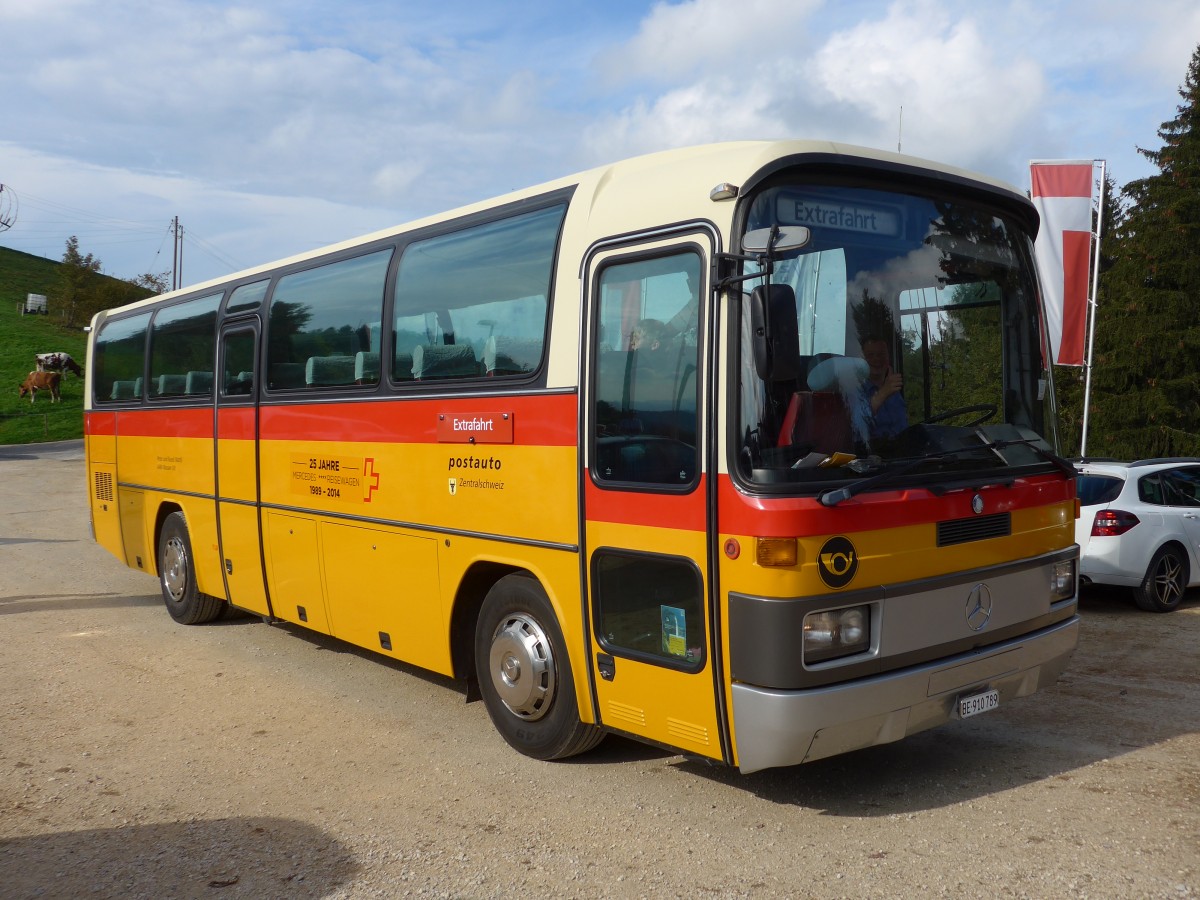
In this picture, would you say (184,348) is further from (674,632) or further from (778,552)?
(778,552)

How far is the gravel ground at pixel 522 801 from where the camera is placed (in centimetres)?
471

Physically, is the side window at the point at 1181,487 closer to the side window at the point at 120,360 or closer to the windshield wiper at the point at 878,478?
the windshield wiper at the point at 878,478

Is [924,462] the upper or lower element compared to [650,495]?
upper

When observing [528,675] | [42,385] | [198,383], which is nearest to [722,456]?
[528,675]

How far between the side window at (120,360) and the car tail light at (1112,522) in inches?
387

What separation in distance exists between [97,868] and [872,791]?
372 cm

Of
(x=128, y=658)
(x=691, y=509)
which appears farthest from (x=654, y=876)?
(x=128, y=658)

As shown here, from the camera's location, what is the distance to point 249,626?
35.4 ft

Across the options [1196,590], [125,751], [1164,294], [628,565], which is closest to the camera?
[628,565]

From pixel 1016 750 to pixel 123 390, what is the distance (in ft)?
32.8

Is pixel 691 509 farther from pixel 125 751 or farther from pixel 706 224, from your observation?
pixel 125 751

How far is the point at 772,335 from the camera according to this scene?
4.83m

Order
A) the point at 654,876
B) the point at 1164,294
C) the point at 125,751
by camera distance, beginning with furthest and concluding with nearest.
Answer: the point at 1164,294, the point at 125,751, the point at 654,876

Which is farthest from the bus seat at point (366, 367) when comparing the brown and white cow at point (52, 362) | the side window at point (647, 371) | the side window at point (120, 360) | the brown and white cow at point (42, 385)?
the brown and white cow at point (52, 362)
